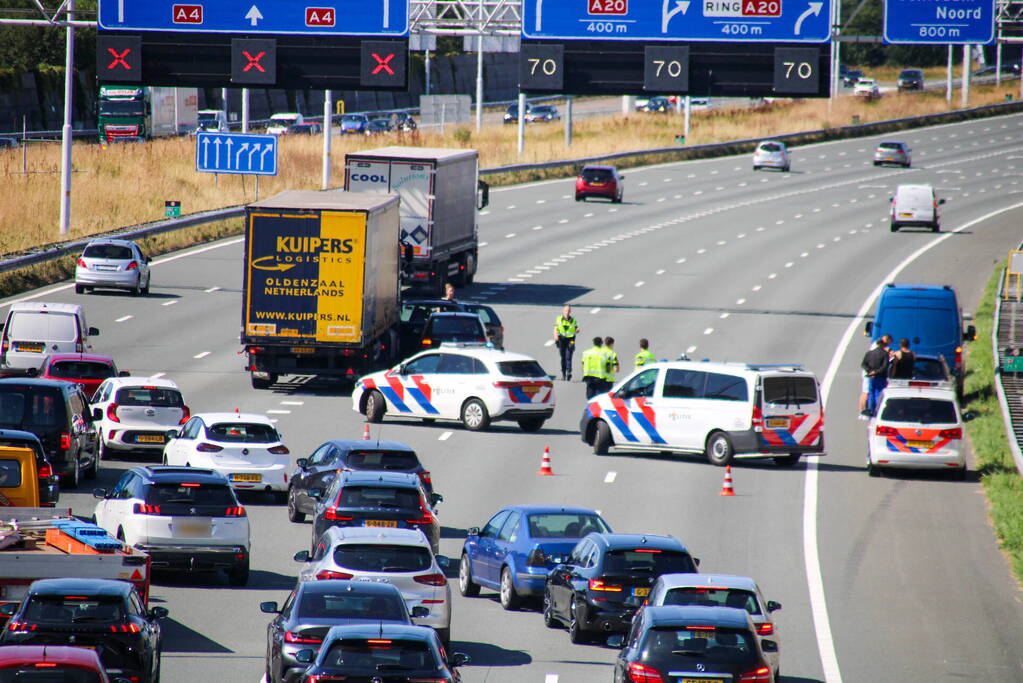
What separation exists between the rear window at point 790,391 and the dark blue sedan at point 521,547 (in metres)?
10.1

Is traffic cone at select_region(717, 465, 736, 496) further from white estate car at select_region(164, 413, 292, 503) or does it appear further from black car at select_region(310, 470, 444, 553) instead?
black car at select_region(310, 470, 444, 553)

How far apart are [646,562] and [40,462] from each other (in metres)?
8.36

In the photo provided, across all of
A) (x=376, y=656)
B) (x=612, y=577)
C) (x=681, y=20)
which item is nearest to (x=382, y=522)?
(x=612, y=577)

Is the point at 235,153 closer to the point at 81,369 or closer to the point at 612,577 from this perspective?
the point at 81,369

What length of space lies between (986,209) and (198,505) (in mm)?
60376

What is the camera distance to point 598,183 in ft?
242

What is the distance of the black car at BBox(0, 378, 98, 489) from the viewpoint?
2506 cm

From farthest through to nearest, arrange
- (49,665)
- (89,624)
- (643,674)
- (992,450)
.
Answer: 1. (992,450)
2. (89,624)
3. (643,674)
4. (49,665)

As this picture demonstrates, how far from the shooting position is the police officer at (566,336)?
38656 millimetres

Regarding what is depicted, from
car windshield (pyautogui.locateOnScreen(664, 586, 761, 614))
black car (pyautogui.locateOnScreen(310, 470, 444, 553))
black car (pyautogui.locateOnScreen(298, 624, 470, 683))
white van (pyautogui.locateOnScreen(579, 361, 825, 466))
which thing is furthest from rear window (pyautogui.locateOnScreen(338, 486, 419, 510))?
white van (pyautogui.locateOnScreen(579, 361, 825, 466))

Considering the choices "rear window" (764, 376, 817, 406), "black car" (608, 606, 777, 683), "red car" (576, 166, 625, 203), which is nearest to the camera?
"black car" (608, 606, 777, 683)

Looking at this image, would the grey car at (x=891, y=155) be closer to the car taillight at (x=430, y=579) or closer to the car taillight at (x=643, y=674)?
the car taillight at (x=430, y=579)

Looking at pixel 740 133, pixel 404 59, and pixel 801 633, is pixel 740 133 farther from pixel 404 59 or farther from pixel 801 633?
pixel 801 633

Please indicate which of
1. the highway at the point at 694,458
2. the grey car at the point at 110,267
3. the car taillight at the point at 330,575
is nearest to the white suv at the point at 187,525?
the highway at the point at 694,458
